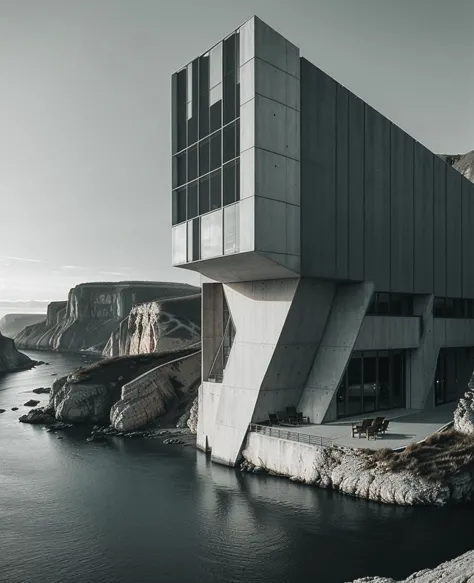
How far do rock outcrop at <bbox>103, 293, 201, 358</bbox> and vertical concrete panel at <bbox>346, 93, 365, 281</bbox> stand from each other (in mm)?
66231

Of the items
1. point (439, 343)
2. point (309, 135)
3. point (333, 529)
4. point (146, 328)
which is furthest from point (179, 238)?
point (146, 328)

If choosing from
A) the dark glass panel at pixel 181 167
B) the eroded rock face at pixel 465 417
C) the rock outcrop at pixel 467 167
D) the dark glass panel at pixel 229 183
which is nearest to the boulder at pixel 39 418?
the dark glass panel at pixel 181 167

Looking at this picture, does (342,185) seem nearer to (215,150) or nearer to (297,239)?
(297,239)

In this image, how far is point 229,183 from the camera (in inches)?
1131

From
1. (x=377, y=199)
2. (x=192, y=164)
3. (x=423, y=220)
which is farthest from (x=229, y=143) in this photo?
(x=423, y=220)

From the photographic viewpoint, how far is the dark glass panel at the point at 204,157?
30.5m

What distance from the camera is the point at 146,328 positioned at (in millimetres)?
108438

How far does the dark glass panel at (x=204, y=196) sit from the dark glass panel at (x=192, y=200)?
395 mm

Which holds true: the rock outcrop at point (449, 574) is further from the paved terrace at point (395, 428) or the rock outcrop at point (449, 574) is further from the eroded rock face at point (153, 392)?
the eroded rock face at point (153, 392)

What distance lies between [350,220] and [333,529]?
1742 centimetres

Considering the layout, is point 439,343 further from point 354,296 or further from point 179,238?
point 179,238

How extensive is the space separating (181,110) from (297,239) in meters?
10.9

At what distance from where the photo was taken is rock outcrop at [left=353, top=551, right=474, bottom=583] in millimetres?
13354

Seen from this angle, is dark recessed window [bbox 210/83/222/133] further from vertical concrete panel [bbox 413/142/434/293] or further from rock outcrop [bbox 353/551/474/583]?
rock outcrop [bbox 353/551/474/583]
